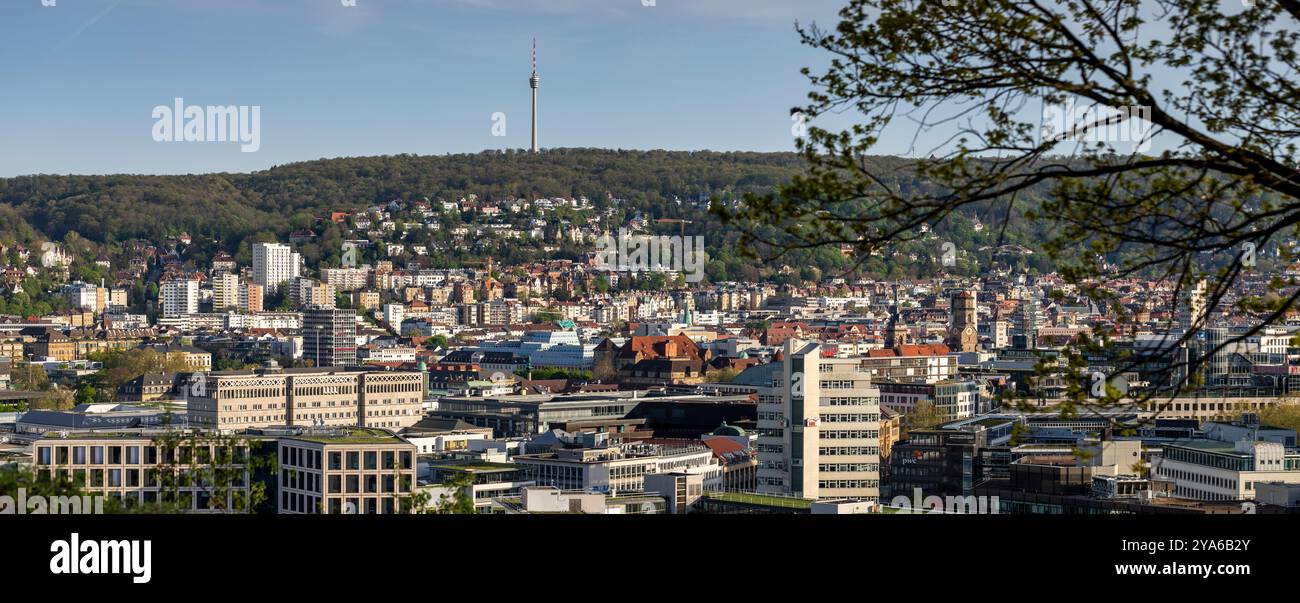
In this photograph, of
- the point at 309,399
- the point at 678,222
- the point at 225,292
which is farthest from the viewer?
the point at 678,222

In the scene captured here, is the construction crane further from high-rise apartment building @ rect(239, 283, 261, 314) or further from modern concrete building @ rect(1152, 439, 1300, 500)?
modern concrete building @ rect(1152, 439, 1300, 500)

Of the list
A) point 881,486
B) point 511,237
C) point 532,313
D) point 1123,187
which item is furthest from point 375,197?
point 1123,187

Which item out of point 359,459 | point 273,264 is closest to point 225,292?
point 273,264

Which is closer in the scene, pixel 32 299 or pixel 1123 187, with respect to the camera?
pixel 1123 187

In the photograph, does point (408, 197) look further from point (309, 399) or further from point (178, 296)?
point (309, 399)

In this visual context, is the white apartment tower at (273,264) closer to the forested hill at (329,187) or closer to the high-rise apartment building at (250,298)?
the high-rise apartment building at (250,298)
